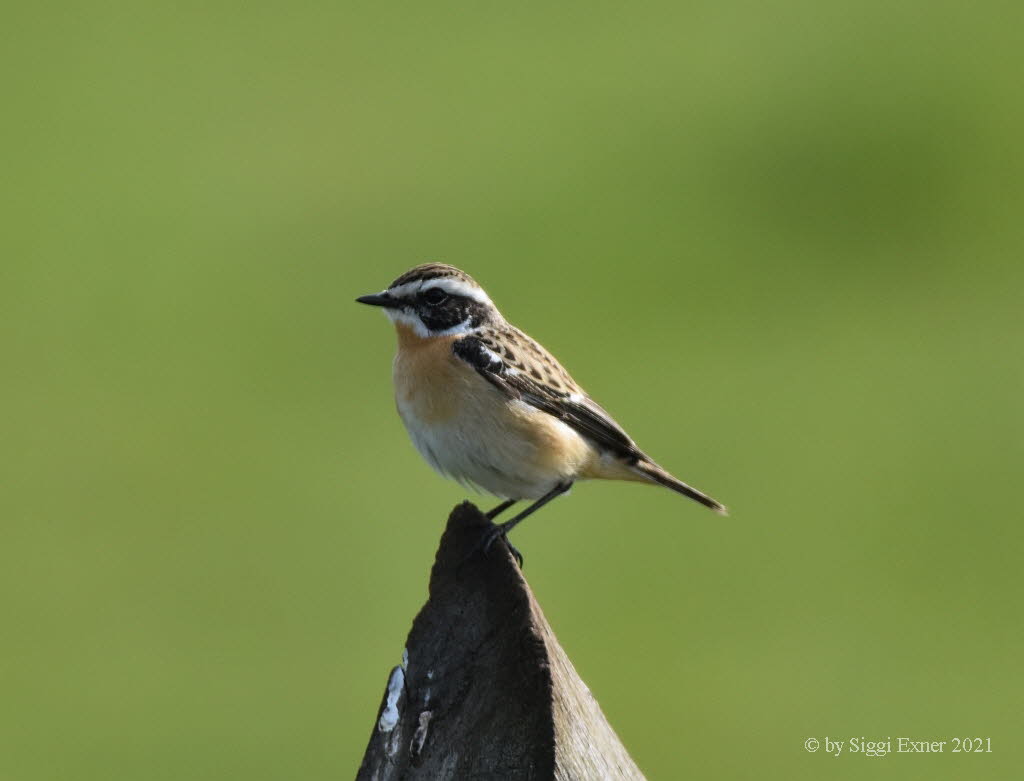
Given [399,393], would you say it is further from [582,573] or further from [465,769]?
[582,573]

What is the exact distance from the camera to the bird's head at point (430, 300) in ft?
22.4

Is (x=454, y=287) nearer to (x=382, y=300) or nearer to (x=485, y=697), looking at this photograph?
(x=382, y=300)

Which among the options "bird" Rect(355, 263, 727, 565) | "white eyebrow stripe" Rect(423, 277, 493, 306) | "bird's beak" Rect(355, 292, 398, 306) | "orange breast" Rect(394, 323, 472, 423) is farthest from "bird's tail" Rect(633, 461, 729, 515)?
"bird's beak" Rect(355, 292, 398, 306)

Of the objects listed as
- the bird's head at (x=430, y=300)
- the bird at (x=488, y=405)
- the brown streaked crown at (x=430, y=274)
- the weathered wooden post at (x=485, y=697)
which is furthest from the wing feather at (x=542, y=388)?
the weathered wooden post at (x=485, y=697)

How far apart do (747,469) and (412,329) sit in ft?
A: 31.0

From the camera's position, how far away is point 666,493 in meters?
16.1

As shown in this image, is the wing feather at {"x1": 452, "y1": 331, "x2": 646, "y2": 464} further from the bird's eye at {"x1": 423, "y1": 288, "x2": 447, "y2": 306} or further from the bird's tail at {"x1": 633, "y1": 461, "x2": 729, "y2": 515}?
the bird's eye at {"x1": 423, "y1": 288, "x2": 447, "y2": 306}

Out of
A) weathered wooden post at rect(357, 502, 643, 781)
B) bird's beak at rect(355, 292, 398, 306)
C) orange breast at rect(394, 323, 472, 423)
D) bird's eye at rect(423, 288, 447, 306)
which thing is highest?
bird's eye at rect(423, 288, 447, 306)

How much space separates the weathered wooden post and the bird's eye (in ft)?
10.8

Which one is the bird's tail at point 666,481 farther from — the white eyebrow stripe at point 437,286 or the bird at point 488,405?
the white eyebrow stripe at point 437,286

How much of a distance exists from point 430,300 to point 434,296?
0.03 metres

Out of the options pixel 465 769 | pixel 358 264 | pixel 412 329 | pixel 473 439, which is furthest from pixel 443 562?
pixel 358 264

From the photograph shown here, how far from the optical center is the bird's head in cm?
682

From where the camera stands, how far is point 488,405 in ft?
21.8
